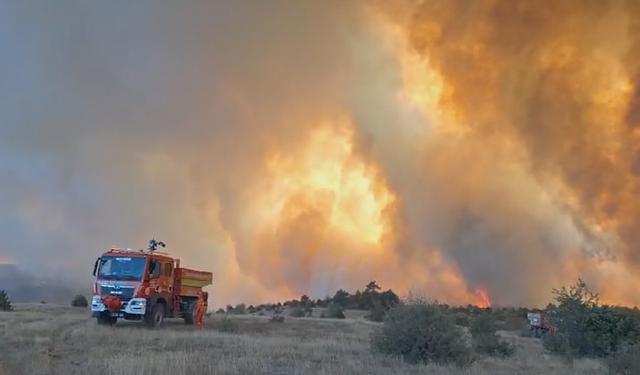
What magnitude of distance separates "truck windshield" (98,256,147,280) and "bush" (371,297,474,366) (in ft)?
49.0

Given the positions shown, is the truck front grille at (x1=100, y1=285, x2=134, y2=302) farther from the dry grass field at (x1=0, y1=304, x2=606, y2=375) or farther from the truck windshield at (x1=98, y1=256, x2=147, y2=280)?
the dry grass field at (x1=0, y1=304, x2=606, y2=375)

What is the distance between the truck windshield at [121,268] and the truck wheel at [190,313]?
544cm

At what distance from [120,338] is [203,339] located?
3.05 meters

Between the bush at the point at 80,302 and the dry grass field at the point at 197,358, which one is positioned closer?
the dry grass field at the point at 197,358

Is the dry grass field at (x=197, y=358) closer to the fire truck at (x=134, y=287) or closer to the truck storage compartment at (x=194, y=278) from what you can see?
the fire truck at (x=134, y=287)

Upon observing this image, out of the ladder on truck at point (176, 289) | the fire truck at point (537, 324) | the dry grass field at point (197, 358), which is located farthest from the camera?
the fire truck at point (537, 324)

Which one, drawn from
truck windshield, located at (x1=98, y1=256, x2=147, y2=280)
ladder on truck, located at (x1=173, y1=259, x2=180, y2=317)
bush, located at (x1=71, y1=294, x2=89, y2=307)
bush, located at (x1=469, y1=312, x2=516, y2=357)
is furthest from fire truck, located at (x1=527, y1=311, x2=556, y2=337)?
bush, located at (x1=71, y1=294, x2=89, y2=307)

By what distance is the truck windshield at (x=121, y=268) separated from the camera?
29.7m

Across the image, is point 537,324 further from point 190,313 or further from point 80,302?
point 80,302

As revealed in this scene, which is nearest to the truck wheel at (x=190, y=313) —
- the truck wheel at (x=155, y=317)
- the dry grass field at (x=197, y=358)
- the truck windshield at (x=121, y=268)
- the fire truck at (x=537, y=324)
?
the truck wheel at (x=155, y=317)

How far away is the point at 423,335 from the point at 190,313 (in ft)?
63.6

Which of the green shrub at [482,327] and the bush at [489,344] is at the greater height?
the green shrub at [482,327]

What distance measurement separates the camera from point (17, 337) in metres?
21.2

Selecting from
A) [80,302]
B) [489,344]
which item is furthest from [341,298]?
[489,344]
